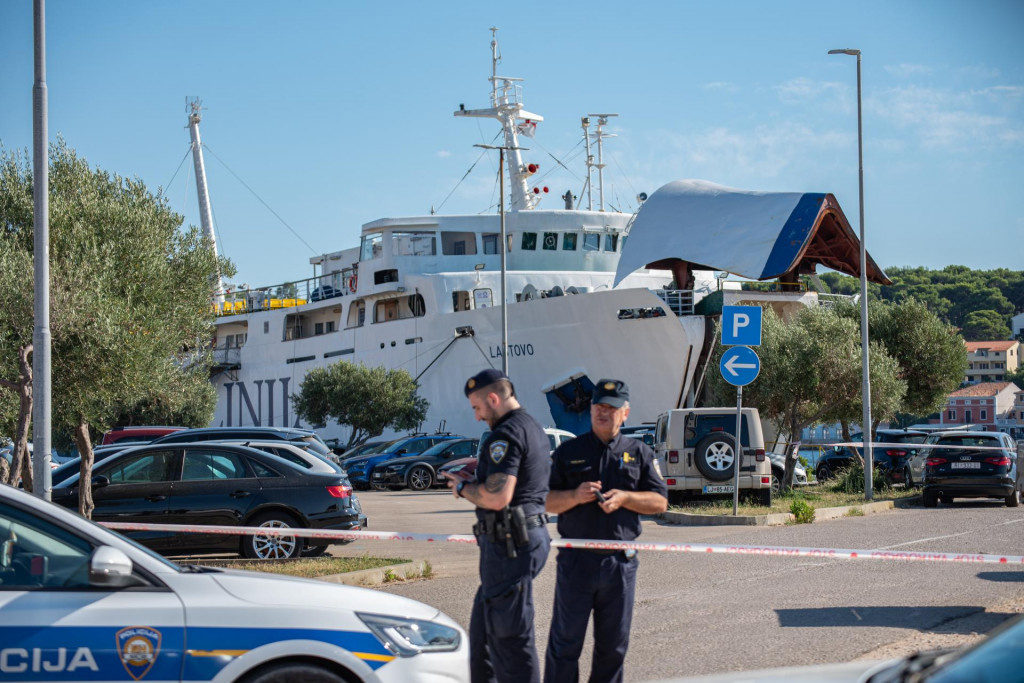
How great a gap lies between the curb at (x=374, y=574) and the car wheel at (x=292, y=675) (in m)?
5.20

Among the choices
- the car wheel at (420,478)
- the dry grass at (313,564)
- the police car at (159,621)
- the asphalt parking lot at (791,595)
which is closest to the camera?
the police car at (159,621)

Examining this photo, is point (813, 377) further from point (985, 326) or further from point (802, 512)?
point (985, 326)

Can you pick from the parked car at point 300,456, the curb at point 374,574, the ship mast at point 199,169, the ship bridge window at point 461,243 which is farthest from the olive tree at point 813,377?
the ship mast at point 199,169

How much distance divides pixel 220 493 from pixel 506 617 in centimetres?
747

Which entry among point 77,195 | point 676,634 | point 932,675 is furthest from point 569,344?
point 932,675

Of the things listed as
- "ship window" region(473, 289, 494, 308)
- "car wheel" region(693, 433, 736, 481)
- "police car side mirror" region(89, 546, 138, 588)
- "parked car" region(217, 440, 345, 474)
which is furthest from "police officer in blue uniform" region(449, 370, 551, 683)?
"ship window" region(473, 289, 494, 308)

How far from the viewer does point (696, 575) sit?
10.4 metres

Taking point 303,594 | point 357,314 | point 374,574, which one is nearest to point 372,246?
point 357,314

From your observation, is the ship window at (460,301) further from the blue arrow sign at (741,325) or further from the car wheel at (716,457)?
the blue arrow sign at (741,325)

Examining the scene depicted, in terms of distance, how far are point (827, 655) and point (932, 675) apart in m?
3.92

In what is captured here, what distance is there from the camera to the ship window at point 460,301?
39469mm

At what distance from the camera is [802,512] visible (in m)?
15.8

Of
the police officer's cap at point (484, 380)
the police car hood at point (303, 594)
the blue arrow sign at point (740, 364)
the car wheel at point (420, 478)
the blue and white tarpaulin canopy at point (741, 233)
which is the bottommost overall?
the car wheel at point (420, 478)

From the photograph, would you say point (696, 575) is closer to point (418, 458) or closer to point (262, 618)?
point (262, 618)
